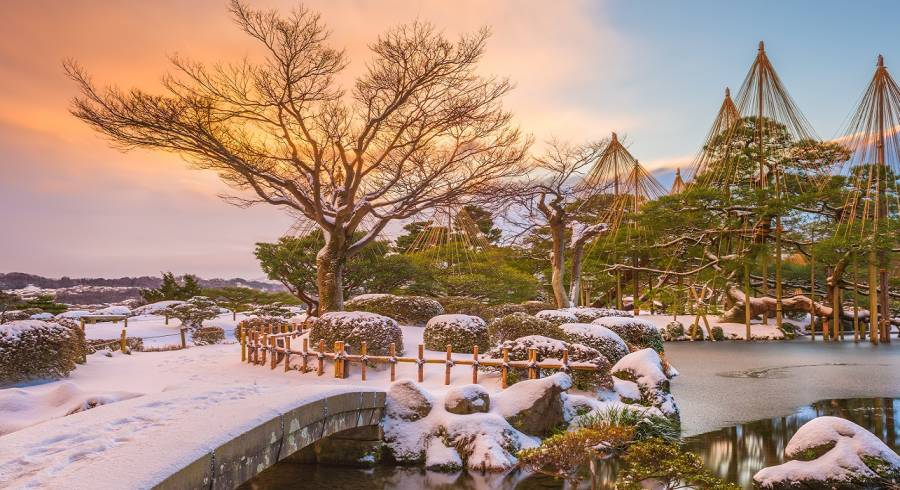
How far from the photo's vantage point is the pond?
Answer: 708cm

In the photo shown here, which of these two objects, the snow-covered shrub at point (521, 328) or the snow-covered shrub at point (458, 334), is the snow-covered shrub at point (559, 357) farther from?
the snow-covered shrub at point (458, 334)

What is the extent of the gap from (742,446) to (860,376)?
870 centimetres

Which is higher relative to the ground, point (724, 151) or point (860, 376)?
point (724, 151)

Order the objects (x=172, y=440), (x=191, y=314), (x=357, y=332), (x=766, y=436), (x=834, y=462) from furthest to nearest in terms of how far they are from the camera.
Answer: (x=191, y=314) < (x=357, y=332) < (x=766, y=436) < (x=834, y=462) < (x=172, y=440)

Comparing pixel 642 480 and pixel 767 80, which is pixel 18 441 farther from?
pixel 767 80

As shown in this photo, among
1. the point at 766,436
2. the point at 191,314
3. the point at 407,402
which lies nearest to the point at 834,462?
the point at 766,436

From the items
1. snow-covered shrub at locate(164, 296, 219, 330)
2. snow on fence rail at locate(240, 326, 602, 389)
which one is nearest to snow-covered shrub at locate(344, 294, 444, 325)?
snow on fence rail at locate(240, 326, 602, 389)

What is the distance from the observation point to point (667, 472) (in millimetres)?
6434

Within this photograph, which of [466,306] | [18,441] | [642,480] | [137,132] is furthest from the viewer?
[466,306]

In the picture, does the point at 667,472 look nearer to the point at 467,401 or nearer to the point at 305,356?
the point at 467,401

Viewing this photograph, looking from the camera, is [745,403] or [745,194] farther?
[745,194]

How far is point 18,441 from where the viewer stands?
4.75 m

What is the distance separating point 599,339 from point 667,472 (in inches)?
249

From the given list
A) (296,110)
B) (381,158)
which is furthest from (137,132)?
(381,158)
